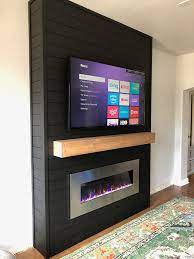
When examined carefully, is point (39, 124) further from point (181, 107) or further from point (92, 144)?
point (181, 107)

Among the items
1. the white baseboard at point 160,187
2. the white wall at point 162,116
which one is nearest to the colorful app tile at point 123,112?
the white wall at point 162,116

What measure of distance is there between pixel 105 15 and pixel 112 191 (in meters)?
2.19

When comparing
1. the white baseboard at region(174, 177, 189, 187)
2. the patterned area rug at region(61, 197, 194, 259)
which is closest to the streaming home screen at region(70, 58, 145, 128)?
the patterned area rug at region(61, 197, 194, 259)

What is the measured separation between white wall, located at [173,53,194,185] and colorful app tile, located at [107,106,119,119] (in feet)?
7.14

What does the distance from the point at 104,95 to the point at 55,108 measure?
2.10 ft

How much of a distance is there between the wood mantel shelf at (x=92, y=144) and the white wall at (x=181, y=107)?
5.60 ft

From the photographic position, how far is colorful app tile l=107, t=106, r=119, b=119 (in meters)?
2.64

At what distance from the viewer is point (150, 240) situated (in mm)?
2459

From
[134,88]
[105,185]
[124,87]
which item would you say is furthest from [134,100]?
[105,185]

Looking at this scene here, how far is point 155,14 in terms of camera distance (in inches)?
102

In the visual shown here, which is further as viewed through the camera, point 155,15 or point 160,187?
point 160,187

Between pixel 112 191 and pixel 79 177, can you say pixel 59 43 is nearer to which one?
pixel 79 177

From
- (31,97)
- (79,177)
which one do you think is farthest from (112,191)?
(31,97)

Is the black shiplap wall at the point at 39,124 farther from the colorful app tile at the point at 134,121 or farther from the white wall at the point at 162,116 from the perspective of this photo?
the white wall at the point at 162,116
